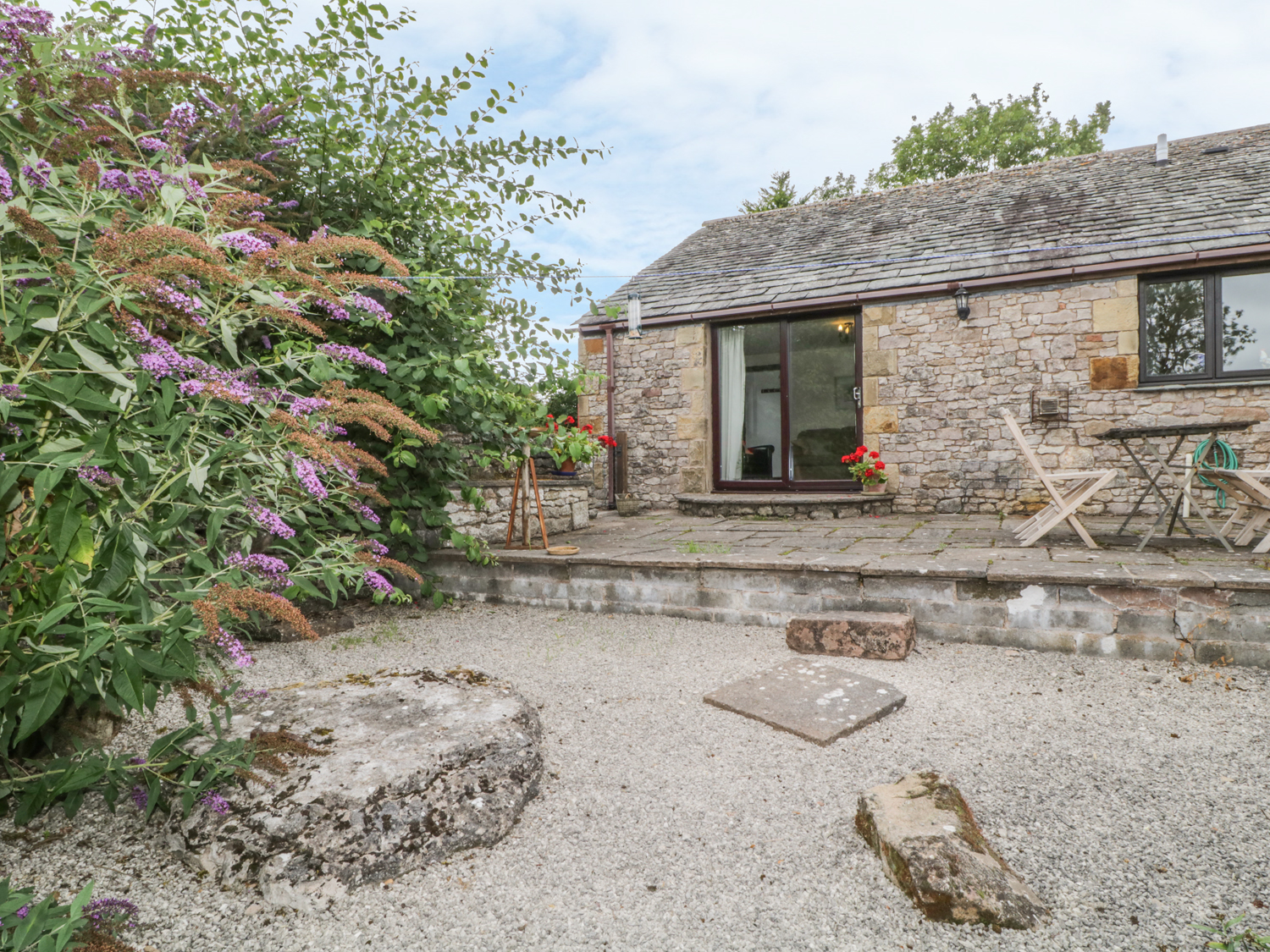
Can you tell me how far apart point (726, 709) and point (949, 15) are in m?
8.13

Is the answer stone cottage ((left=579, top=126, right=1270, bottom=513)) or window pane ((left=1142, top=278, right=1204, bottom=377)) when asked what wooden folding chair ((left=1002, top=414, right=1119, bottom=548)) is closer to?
stone cottage ((left=579, top=126, right=1270, bottom=513))

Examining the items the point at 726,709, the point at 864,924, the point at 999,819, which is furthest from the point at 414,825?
the point at 999,819

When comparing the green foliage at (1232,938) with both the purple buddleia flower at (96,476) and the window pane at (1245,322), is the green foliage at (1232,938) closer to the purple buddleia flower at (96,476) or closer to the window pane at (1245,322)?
the purple buddleia flower at (96,476)

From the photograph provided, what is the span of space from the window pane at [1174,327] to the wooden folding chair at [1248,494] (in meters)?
2.72

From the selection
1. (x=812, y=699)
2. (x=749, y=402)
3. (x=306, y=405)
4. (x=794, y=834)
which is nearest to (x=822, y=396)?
(x=749, y=402)

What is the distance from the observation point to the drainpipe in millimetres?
8836

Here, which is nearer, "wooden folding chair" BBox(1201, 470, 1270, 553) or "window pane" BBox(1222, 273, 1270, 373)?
"wooden folding chair" BBox(1201, 470, 1270, 553)

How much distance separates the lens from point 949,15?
7.07 meters

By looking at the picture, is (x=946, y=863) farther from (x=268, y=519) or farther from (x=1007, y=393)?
(x=1007, y=393)

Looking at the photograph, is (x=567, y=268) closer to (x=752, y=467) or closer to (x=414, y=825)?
(x=414, y=825)

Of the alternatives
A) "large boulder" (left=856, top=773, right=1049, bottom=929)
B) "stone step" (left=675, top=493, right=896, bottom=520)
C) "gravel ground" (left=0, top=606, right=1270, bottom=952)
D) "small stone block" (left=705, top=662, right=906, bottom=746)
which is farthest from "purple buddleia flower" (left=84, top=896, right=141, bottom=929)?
"stone step" (left=675, top=493, right=896, bottom=520)

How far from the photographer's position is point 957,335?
729cm

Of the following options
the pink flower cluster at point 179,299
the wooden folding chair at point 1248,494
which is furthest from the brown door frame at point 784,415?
the pink flower cluster at point 179,299

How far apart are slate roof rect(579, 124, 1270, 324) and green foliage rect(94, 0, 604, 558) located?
2.95m
